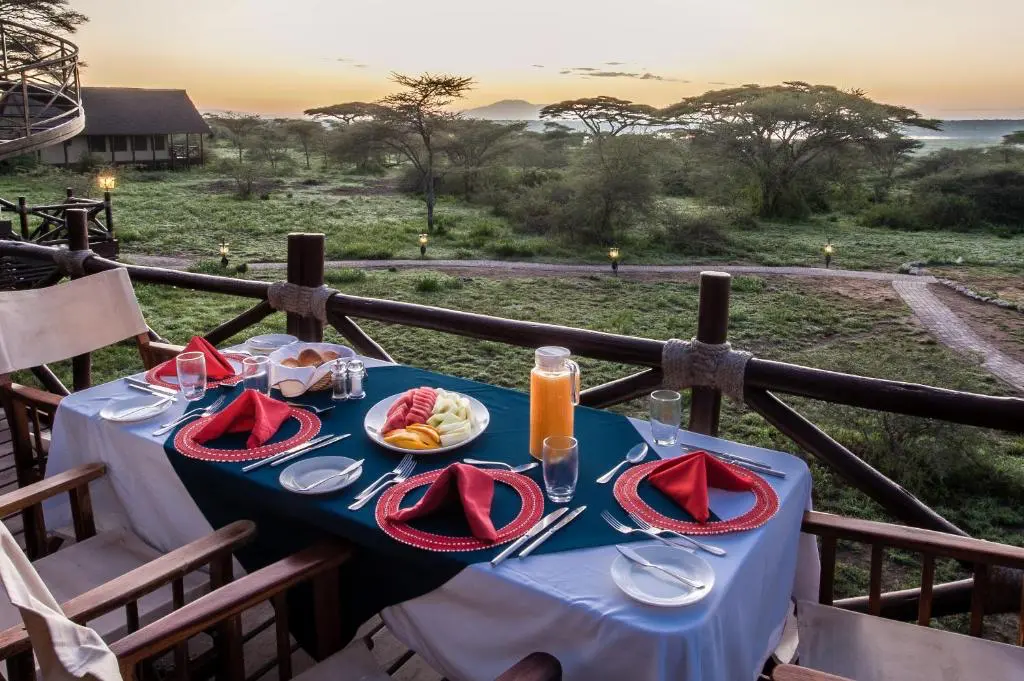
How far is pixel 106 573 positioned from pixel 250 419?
0.38 m

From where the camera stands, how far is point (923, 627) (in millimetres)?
1198

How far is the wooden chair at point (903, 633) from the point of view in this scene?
1.10 m

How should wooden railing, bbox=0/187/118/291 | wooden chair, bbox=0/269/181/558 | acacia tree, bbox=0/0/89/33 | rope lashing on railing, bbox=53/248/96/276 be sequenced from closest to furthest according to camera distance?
wooden chair, bbox=0/269/181/558, rope lashing on railing, bbox=53/248/96/276, wooden railing, bbox=0/187/118/291, acacia tree, bbox=0/0/89/33

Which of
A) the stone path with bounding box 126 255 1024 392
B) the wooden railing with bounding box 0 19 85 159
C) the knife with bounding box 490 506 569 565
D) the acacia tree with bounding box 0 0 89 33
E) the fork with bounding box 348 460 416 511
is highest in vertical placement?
the acacia tree with bounding box 0 0 89 33

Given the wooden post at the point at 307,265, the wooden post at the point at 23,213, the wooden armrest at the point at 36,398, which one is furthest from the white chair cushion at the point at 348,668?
the wooden post at the point at 23,213

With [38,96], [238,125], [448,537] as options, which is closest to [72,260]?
[448,537]

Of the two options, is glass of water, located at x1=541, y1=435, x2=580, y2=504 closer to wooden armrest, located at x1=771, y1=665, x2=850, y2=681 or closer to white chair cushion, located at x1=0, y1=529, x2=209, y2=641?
wooden armrest, located at x1=771, y1=665, x2=850, y2=681

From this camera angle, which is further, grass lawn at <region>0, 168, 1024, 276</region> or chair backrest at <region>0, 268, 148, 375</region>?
grass lawn at <region>0, 168, 1024, 276</region>

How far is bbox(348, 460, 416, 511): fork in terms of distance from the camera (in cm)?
108

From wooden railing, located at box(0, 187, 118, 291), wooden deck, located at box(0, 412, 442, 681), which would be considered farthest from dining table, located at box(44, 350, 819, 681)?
wooden railing, located at box(0, 187, 118, 291)

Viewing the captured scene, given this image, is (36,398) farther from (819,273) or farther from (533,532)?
(819,273)

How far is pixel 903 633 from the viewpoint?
3.90 ft

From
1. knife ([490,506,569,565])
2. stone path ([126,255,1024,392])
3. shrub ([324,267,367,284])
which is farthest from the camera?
shrub ([324,267,367,284])

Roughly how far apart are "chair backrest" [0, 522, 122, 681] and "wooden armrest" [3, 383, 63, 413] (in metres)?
0.98
